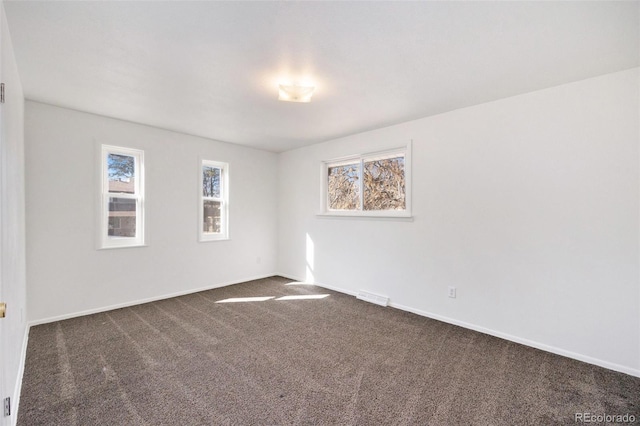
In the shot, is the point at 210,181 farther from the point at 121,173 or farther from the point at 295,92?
the point at 295,92

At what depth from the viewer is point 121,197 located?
373 cm

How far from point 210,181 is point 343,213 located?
2.29 metres

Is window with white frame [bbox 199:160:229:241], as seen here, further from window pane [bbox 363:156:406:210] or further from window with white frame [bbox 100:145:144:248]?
window pane [bbox 363:156:406:210]

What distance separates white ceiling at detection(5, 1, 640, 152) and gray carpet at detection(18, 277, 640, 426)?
2.46 metres

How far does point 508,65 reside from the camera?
7.36 feet

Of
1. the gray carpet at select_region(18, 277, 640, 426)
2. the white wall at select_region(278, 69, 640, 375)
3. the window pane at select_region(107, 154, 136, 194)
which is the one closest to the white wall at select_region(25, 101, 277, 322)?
the window pane at select_region(107, 154, 136, 194)

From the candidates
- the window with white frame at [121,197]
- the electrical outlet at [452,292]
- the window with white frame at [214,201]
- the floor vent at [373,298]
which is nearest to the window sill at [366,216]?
the electrical outlet at [452,292]

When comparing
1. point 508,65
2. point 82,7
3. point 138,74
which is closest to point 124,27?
point 82,7

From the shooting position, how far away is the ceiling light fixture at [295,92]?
2.53m

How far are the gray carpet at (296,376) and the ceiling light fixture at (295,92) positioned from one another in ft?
7.66

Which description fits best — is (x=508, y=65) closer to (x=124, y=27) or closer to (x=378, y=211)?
(x=378, y=211)

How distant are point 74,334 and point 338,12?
12.4 feet

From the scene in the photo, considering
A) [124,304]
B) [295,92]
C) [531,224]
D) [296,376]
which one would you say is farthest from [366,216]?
[124,304]

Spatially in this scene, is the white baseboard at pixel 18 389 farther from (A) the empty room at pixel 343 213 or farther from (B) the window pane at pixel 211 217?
(B) the window pane at pixel 211 217
